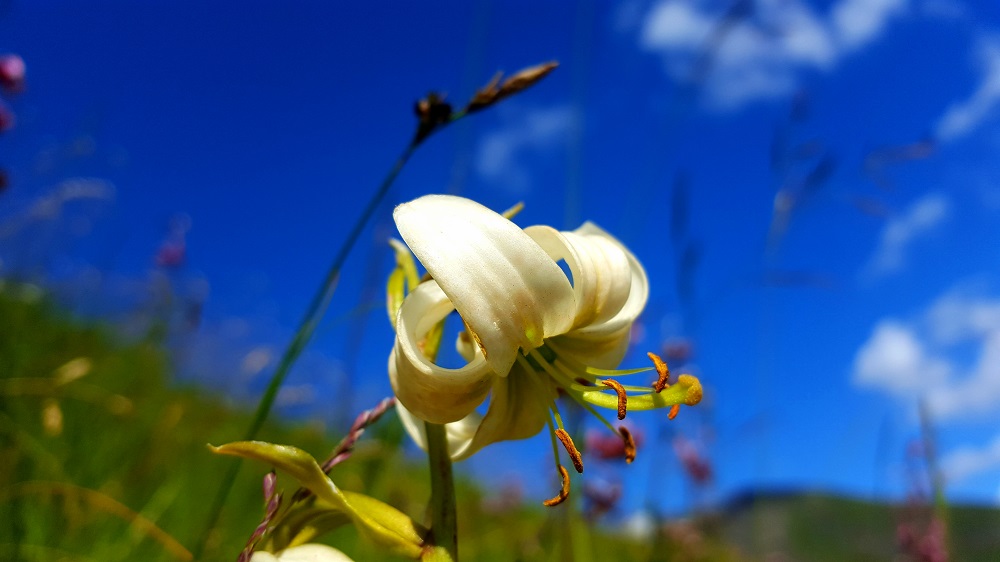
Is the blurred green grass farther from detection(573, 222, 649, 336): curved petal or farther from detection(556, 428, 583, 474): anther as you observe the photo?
detection(573, 222, 649, 336): curved petal

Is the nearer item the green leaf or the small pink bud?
the green leaf

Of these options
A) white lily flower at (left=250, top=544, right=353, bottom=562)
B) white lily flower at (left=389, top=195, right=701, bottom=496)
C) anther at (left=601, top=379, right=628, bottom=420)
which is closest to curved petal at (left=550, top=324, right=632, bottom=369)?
white lily flower at (left=389, top=195, right=701, bottom=496)

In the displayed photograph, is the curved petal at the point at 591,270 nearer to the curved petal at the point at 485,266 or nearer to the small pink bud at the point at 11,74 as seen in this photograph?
the curved petal at the point at 485,266

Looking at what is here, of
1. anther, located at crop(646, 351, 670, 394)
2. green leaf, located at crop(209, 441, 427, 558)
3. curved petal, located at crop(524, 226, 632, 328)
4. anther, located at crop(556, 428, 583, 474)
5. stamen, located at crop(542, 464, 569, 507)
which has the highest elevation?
curved petal, located at crop(524, 226, 632, 328)

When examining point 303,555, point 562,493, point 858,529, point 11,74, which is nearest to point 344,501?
point 303,555

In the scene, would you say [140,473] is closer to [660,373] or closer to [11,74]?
[11,74]

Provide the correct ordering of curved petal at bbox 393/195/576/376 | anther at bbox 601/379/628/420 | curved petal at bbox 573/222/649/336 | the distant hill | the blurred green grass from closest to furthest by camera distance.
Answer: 1. curved petal at bbox 393/195/576/376
2. anther at bbox 601/379/628/420
3. curved petal at bbox 573/222/649/336
4. the blurred green grass
5. the distant hill
